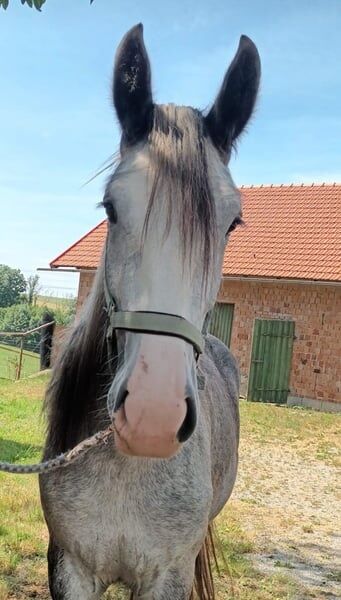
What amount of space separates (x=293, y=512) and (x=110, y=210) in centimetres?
527

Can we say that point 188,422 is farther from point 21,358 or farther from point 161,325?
point 21,358

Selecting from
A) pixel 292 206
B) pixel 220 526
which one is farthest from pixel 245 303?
pixel 220 526

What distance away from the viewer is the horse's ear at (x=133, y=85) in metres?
2.15

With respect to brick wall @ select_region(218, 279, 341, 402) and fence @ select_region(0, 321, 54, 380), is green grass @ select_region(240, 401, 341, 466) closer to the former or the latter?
brick wall @ select_region(218, 279, 341, 402)

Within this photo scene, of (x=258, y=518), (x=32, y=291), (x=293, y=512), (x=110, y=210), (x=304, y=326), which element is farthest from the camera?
(x=32, y=291)

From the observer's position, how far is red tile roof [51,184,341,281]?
49.6ft

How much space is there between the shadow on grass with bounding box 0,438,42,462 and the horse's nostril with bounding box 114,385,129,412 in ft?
18.5

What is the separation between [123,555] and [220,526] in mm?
3413

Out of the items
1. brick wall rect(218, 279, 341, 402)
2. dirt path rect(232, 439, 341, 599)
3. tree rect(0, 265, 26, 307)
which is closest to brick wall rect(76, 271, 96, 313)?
brick wall rect(218, 279, 341, 402)

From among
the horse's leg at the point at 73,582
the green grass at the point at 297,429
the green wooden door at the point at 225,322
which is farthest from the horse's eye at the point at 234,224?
the green wooden door at the point at 225,322

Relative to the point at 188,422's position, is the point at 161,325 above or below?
above

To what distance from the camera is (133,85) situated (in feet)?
7.06

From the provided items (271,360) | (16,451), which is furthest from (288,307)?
(16,451)

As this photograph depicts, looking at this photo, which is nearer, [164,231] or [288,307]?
[164,231]
